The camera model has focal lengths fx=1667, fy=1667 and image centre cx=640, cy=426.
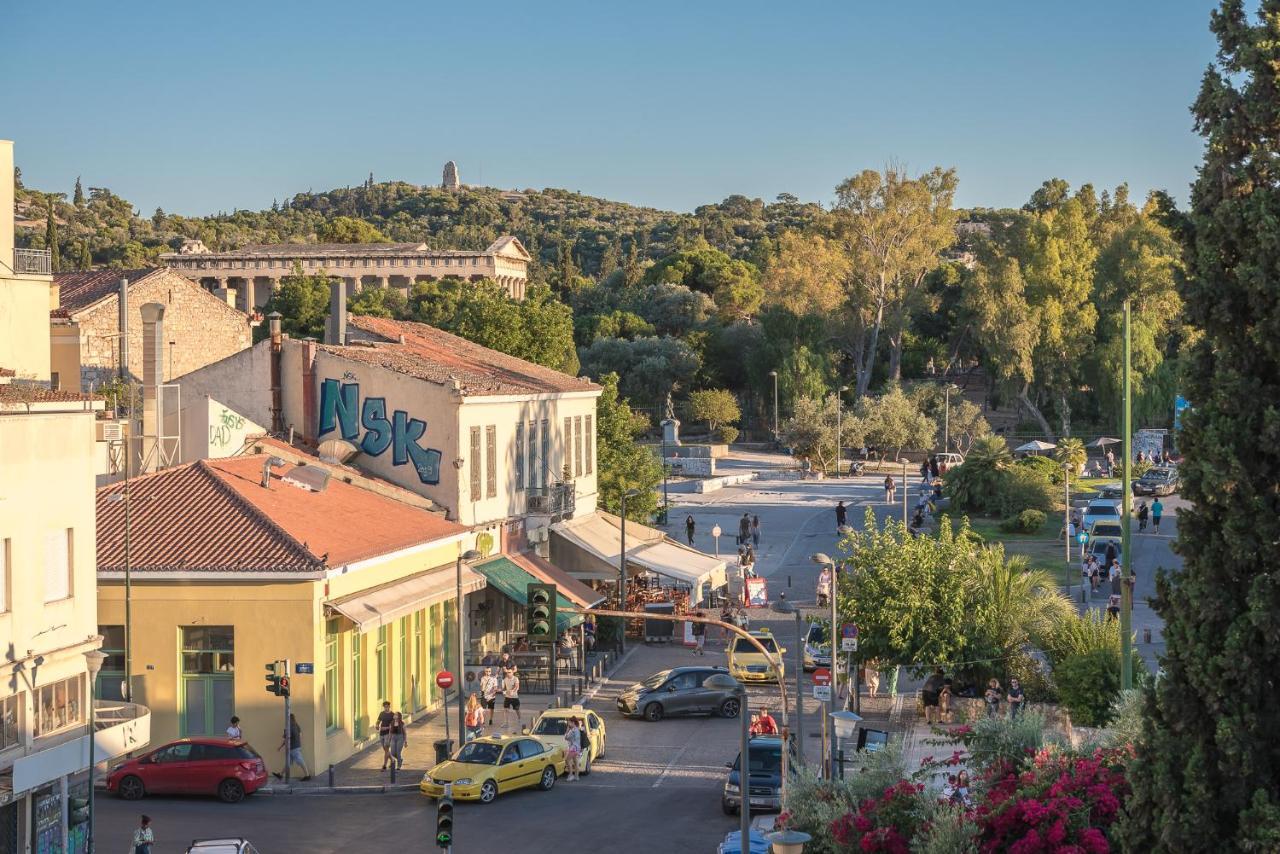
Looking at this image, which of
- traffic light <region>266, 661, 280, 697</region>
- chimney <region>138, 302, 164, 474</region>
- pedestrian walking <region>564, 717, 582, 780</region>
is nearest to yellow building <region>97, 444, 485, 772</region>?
traffic light <region>266, 661, 280, 697</region>

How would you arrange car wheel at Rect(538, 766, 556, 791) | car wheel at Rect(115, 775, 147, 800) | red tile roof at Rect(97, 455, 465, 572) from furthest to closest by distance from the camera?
red tile roof at Rect(97, 455, 465, 572), car wheel at Rect(538, 766, 556, 791), car wheel at Rect(115, 775, 147, 800)

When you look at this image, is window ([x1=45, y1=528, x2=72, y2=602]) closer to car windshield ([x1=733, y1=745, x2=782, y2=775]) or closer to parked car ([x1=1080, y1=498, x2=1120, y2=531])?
car windshield ([x1=733, y1=745, x2=782, y2=775])

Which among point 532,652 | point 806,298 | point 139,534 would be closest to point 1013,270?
point 806,298

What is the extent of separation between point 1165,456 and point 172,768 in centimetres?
6227

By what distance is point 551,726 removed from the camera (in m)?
31.3

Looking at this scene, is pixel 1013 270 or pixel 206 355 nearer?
pixel 206 355

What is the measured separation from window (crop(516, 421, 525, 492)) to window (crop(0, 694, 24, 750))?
2187 cm

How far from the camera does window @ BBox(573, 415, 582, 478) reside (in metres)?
49.9

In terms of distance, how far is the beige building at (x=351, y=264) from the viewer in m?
A: 138

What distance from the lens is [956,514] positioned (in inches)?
2625

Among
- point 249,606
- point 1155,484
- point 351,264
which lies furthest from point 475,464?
point 351,264

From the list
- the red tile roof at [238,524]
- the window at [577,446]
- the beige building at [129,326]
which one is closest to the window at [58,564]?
the red tile roof at [238,524]

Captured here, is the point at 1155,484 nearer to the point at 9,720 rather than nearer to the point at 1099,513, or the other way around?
the point at 1099,513

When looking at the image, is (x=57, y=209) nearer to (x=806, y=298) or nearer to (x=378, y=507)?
(x=806, y=298)
